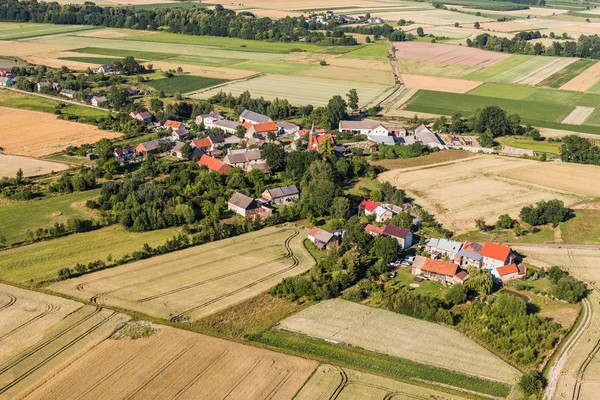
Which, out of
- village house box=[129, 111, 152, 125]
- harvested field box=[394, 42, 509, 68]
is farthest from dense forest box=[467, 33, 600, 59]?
village house box=[129, 111, 152, 125]

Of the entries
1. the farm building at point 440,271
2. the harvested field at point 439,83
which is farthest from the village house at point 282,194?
the harvested field at point 439,83

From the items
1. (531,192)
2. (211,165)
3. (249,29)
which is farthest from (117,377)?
(249,29)

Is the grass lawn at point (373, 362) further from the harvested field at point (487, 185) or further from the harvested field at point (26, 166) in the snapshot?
the harvested field at point (26, 166)

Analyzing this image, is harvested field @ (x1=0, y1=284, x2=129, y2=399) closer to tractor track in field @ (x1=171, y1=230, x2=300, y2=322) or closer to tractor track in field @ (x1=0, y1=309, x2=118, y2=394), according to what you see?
tractor track in field @ (x1=0, y1=309, x2=118, y2=394)

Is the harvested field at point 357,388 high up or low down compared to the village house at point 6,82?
down

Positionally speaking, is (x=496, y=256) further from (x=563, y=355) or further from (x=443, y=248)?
(x=563, y=355)

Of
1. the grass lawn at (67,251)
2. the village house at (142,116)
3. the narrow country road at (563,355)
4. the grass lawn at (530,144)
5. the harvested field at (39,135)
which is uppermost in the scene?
the village house at (142,116)

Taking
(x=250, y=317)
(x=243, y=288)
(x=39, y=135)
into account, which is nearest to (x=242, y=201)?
(x=243, y=288)
